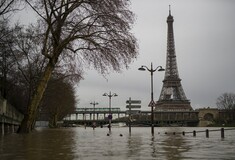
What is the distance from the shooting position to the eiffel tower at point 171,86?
17300cm

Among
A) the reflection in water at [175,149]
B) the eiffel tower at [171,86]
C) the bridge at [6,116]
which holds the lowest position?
the reflection in water at [175,149]

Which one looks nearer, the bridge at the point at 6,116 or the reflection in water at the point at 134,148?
the reflection in water at the point at 134,148

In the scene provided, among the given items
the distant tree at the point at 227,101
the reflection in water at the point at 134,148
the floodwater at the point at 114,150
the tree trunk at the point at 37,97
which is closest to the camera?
the floodwater at the point at 114,150

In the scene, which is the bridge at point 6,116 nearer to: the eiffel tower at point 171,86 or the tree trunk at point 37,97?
the tree trunk at point 37,97

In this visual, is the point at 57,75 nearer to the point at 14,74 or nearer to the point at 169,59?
the point at 14,74

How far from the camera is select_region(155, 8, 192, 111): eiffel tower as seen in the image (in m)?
173

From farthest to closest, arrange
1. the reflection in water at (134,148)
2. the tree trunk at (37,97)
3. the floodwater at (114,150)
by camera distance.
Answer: the tree trunk at (37,97), the reflection in water at (134,148), the floodwater at (114,150)

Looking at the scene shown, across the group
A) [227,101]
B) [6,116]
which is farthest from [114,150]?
[227,101]

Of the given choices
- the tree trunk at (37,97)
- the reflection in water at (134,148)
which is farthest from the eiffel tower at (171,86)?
the reflection in water at (134,148)

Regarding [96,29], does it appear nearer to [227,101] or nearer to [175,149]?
[175,149]

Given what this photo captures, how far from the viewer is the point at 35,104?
38.1 m

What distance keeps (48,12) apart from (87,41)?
13.8 ft

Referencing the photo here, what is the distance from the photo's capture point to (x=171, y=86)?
175m

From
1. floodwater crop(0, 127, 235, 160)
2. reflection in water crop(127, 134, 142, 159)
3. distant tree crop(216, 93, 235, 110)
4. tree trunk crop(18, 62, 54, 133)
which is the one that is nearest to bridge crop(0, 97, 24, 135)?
tree trunk crop(18, 62, 54, 133)
